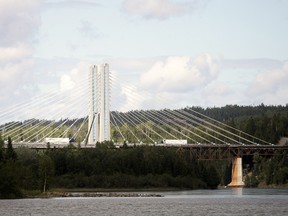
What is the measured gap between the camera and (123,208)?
7138 cm

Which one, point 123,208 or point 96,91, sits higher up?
point 96,91

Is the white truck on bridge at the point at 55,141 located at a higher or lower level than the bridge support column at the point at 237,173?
higher

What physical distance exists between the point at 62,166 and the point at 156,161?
13.2 meters

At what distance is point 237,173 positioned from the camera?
513ft

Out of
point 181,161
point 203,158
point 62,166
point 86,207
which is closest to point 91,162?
point 62,166

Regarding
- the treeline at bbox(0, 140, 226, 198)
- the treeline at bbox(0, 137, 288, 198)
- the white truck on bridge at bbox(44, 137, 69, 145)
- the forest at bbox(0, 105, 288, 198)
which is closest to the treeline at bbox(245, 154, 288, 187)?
the forest at bbox(0, 105, 288, 198)

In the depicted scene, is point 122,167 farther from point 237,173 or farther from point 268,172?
point 268,172

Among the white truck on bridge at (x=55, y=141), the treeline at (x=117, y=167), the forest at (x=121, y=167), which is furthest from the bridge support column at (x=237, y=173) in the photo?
the white truck on bridge at (x=55, y=141)

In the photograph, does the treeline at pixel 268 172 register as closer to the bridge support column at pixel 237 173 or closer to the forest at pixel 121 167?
the bridge support column at pixel 237 173

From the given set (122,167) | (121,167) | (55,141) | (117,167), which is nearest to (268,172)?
(55,141)

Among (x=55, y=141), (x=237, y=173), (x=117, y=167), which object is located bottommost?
(x=237, y=173)

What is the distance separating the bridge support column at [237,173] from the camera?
15088 centimetres

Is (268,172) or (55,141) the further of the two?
(268,172)

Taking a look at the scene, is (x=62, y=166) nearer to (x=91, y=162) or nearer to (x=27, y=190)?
(x=91, y=162)
